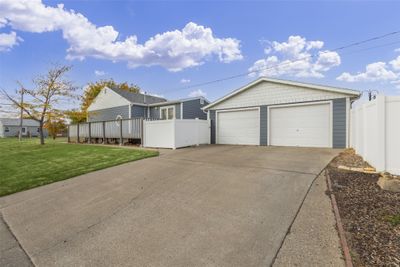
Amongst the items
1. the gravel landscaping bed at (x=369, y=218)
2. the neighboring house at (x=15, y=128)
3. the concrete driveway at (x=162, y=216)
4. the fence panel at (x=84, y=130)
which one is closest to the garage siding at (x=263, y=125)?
the concrete driveway at (x=162, y=216)

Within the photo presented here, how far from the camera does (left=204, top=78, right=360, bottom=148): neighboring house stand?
33.4 feet

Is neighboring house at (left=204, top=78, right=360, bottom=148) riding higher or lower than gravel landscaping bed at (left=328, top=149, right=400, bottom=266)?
higher

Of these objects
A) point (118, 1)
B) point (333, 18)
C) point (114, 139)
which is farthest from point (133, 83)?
point (333, 18)

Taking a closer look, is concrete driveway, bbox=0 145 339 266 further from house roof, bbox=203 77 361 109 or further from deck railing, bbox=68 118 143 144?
deck railing, bbox=68 118 143 144

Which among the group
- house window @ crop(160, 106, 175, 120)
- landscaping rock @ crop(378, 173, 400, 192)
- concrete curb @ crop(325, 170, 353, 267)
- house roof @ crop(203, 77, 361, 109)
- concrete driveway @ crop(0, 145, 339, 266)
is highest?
house roof @ crop(203, 77, 361, 109)

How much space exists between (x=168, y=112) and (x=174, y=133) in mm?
6681

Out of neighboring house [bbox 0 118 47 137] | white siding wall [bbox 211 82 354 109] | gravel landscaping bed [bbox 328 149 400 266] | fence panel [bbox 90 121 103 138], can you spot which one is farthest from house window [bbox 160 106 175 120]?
Result: neighboring house [bbox 0 118 47 137]

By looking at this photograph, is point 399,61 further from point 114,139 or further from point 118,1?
point 114,139

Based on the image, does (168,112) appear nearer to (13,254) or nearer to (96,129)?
(96,129)

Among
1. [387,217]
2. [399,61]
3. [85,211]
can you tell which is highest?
[399,61]

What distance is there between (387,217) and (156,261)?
334 centimetres

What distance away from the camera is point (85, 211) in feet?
13.1

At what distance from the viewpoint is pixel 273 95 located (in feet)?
40.1

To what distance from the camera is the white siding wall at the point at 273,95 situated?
10.8 m
